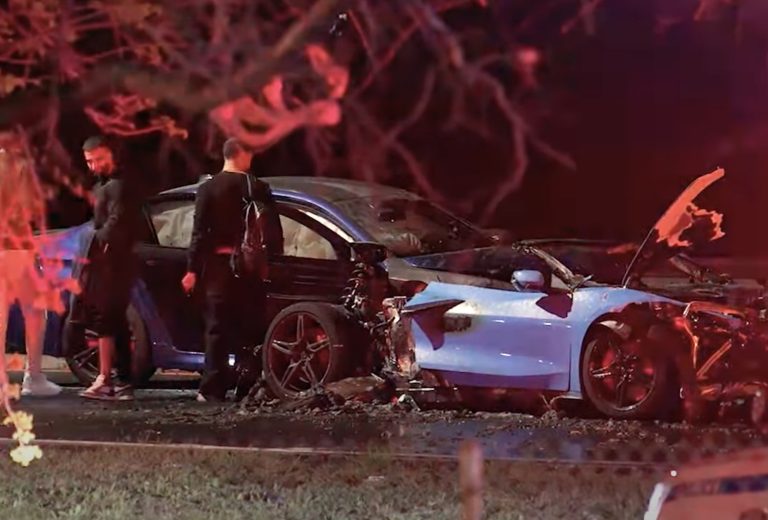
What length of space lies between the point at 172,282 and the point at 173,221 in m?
0.66

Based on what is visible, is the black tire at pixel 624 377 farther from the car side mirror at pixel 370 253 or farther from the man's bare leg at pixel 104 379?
the man's bare leg at pixel 104 379

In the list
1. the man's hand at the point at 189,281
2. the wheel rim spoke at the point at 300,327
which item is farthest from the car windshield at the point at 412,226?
the man's hand at the point at 189,281

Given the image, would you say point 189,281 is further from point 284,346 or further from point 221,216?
point 284,346

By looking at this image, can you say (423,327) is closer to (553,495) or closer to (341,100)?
(553,495)

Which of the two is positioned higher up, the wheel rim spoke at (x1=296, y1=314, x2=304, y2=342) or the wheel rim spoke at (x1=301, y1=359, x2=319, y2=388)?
the wheel rim spoke at (x1=296, y1=314, x2=304, y2=342)

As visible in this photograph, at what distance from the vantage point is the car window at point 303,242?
30.2 ft

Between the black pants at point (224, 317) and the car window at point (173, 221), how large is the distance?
0.97 meters

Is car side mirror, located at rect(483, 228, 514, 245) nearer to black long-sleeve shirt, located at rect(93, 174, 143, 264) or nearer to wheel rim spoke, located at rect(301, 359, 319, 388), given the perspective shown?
wheel rim spoke, located at rect(301, 359, 319, 388)

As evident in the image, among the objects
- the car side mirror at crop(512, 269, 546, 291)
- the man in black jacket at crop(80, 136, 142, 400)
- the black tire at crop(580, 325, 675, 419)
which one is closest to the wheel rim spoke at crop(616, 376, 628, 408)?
the black tire at crop(580, 325, 675, 419)

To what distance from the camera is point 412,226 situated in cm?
939

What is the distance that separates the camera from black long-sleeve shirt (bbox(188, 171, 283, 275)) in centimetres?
895

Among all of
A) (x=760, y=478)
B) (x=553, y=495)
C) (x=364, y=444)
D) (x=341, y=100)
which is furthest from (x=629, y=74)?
(x=760, y=478)

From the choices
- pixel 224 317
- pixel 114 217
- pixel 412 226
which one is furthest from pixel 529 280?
pixel 114 217

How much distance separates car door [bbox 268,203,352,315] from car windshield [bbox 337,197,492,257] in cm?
26
